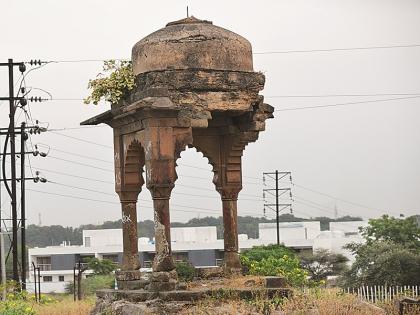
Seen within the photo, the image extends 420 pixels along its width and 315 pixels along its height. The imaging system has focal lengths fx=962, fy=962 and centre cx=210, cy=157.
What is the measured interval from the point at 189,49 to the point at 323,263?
186ft

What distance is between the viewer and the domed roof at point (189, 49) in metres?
19.1

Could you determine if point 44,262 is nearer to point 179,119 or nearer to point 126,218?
point 126,218

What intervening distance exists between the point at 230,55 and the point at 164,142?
2.41 metres

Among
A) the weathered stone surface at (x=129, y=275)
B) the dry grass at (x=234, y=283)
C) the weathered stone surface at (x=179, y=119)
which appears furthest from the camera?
the weathered stone surface at (x=129, y=275)

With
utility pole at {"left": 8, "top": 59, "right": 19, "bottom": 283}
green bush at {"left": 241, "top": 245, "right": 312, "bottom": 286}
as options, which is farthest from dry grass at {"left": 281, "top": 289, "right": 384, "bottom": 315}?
utility pole at {"left": 8, "top": 59, "right": 19, "bottom": 283}

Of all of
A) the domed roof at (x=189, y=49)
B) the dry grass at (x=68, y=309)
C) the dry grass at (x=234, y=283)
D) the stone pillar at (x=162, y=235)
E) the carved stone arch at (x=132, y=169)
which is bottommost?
the dry grass at (x=68, y=309)

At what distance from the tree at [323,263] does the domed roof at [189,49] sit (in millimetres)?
54108

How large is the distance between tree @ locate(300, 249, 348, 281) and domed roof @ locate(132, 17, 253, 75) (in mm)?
54108

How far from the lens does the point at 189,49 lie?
1914cm

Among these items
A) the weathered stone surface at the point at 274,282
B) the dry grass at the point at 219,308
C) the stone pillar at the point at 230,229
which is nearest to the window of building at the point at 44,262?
the stone pillar at the point at 230,229

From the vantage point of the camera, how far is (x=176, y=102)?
18.9m

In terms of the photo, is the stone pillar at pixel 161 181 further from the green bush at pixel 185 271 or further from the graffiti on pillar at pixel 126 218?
the green bush at pixel 185 271

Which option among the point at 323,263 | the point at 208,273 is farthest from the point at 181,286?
the point at 323,263

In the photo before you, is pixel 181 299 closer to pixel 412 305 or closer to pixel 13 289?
pixel 412 305
